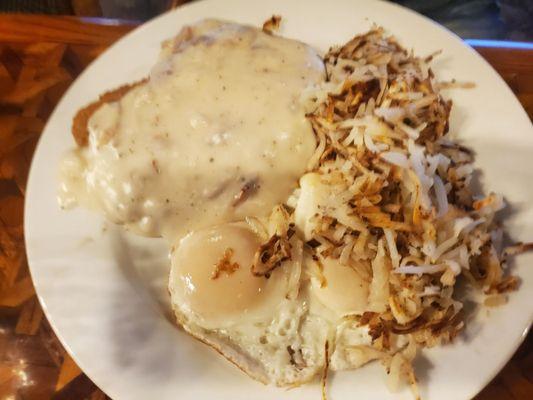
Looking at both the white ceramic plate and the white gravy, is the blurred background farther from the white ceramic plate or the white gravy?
the white gravy

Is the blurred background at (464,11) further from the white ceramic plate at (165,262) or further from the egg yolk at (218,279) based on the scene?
the egg yolk at (218,279)

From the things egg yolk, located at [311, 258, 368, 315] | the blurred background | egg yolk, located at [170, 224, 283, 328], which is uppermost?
the blurred background

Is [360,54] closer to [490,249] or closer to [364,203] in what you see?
[364,203]

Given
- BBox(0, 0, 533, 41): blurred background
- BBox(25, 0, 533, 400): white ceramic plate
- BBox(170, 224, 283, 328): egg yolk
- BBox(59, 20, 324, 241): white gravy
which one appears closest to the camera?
BBox(25, 0, 533, 400): white ceramic plate

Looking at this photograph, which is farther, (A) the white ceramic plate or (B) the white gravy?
(B) the white gravy

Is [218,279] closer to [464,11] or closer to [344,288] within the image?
[344,288]

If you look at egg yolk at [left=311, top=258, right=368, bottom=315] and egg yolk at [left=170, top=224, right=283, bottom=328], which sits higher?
egg yolk at [left=311, top=258, right=368, bottom=315]

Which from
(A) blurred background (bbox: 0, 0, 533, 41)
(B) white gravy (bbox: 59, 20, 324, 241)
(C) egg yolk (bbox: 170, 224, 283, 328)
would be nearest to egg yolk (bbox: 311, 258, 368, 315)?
(C) egg yolk (bbox: 170, 224, 283, 328)

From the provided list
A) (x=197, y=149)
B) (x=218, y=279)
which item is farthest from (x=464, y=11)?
(x=218, y=279)
